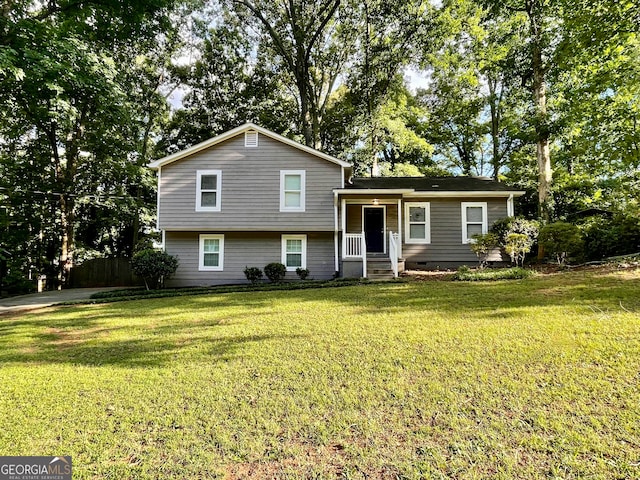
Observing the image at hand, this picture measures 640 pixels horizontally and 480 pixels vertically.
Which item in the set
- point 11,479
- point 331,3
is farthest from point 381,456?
point 331,3

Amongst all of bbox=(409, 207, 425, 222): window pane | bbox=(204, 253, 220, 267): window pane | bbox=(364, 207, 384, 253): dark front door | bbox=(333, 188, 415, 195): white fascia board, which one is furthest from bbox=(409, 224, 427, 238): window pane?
bbox=(204, 253, 220, 267): window pane

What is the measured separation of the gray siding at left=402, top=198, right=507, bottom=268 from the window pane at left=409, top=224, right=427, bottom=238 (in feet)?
1.18

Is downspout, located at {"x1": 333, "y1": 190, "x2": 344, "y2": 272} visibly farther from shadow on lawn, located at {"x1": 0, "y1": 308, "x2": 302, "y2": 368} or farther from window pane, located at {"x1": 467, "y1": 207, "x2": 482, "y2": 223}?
shadow on lawn, located at {"x1": 0, "y1": 308, "x2": 302, "y2": 368}

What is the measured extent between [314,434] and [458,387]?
171cm

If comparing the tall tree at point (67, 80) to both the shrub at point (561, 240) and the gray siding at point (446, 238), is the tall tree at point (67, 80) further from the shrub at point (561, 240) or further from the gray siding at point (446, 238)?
the shrub at point (561, 240)

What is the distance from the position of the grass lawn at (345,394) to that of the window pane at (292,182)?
7.54 m

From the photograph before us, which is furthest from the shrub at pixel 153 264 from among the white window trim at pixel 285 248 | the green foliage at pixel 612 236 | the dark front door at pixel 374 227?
the green foliage at pixel 612 236

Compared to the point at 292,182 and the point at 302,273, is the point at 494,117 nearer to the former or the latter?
the point at 292,182

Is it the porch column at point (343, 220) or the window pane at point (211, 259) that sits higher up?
the porch column at point (343, 220)

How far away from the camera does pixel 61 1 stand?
12.4 m

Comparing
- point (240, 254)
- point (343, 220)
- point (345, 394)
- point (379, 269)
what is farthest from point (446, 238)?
point (345, 394)

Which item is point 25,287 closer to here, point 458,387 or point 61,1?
point 61,1

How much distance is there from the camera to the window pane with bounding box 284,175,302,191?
13711mm

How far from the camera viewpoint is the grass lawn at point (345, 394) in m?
2.83
